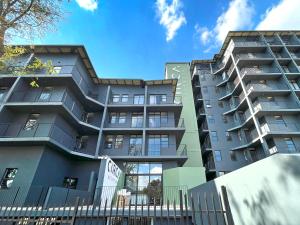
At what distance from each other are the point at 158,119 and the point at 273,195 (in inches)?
751

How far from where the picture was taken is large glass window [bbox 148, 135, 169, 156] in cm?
1960

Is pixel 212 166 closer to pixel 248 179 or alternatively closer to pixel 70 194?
pixel 70 194

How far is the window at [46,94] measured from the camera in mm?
17453

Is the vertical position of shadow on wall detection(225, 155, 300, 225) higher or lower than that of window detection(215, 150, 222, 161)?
lower

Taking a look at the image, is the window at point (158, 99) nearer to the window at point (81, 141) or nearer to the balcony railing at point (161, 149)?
the balcony railing at point (161, 149)

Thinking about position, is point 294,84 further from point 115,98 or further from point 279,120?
point 115,98

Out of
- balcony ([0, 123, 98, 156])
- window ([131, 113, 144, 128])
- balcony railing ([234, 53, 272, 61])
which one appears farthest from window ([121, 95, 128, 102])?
Result: balcony railing ([234, 53, 272, 61])

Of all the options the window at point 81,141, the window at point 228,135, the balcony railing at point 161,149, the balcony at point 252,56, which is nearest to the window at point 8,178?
the window at point 81,141

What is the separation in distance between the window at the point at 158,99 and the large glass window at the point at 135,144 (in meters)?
5.20

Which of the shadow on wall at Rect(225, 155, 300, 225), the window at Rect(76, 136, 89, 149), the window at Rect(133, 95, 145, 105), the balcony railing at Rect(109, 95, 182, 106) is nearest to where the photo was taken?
the shadow on wall at Rect(225, 155, 300, 225)

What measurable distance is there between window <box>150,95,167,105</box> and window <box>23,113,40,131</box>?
13116mm

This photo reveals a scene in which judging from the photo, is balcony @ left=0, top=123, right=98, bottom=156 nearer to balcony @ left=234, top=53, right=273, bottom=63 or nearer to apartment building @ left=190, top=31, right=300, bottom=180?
apartment building @ left=190, top=31, right=300, bottom=180

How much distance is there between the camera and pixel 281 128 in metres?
21.6

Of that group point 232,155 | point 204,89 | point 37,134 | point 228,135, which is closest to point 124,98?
point 37,134
